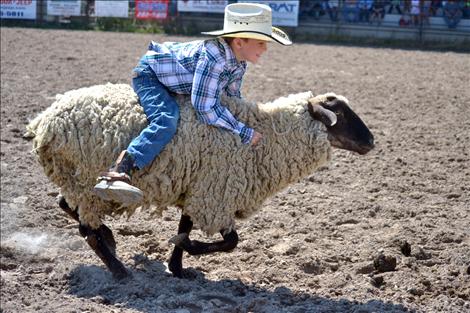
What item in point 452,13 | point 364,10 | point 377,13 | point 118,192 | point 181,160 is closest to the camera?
point 118,192

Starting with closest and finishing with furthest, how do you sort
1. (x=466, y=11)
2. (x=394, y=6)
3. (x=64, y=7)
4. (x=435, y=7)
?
(x=466, y=11) → (x=435, y=7) → (x=394, y=6) → (x=64, y=7)

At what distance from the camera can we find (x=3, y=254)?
6.20m

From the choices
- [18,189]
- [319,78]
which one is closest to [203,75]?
[18,189]

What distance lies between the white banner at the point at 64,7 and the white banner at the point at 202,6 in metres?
3.56

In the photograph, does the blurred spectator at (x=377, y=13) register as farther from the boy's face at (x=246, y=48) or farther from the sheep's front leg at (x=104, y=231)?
the sheep's front leg at (x=104, y=231)

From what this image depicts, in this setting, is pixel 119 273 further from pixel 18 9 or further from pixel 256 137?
pixel 18 9

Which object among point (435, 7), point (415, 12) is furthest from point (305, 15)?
point (435, 7)

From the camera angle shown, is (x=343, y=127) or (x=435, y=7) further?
(x=435, y=7)

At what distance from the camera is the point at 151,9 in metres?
26.4

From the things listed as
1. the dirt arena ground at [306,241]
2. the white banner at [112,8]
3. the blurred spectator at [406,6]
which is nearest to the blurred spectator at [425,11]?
the blurred spectator at [406,6]

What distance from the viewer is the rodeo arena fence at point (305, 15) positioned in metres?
22.8

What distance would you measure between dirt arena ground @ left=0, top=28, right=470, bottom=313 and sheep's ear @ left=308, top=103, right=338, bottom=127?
3.53 ft

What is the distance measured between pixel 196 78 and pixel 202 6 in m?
20.9

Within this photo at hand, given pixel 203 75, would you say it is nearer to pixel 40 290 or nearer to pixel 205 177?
pixel 205 177
